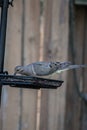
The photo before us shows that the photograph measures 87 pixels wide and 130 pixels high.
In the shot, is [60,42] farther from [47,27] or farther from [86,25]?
[86,25]

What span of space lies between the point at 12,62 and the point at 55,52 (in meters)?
0.26

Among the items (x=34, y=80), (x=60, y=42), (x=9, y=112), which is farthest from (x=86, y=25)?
(x=34, y=80)

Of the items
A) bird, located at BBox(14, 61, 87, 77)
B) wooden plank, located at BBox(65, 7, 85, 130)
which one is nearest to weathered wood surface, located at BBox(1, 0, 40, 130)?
wooden plank, located at BBox(65, 7, 85, 130)

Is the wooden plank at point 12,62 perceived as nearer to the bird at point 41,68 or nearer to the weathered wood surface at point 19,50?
the weathered wood surface at point 19,50

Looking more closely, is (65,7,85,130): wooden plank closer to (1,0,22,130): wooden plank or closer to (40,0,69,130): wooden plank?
(40,0,69,130): wooden plank

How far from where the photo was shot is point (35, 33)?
2.47 metres

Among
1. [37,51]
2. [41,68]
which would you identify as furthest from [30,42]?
[41,68]

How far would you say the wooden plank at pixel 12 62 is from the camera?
95.7 inches

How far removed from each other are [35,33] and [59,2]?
235mm

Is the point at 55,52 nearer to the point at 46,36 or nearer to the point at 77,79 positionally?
the point at 46,36

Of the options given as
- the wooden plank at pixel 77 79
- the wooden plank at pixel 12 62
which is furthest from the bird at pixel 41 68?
the wooden plank at pixel 77 79

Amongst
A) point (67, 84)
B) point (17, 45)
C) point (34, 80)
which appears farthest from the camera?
point (67, 84)

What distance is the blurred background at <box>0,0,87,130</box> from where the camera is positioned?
96.4 inches

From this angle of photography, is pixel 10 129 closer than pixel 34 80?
No
